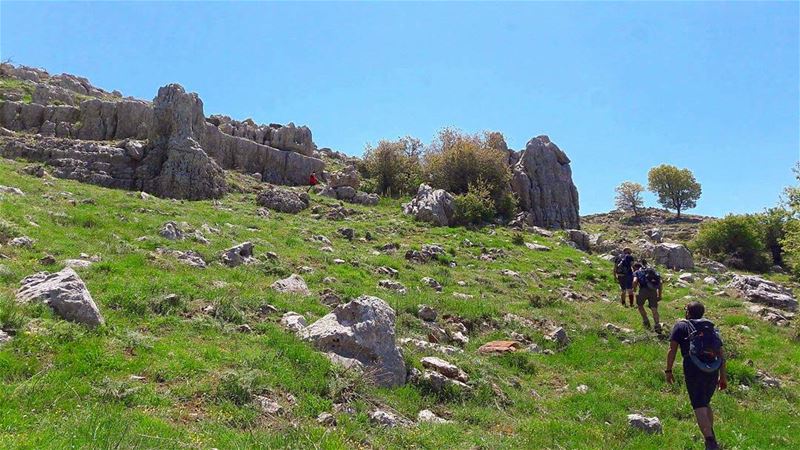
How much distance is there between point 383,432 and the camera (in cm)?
799

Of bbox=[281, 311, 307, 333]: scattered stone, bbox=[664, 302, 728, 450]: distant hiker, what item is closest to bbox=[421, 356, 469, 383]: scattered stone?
bbox=[281, 311, 307, 333]: scattered stone

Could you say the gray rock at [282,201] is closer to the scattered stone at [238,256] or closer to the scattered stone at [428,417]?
the scattered stone at [238,256]

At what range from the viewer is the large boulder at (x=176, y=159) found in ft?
97.4

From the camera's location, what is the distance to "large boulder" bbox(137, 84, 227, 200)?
2969cm

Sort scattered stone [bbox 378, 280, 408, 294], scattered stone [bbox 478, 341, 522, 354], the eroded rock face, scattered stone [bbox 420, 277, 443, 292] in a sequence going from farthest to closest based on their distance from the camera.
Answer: the eroded rock face → scattered stone [bbox 420, 277, 443, 292] → scattered stone [bbox 378, 280, 408, 294] → scattered stone [bbox 478, 341, 522, 354]

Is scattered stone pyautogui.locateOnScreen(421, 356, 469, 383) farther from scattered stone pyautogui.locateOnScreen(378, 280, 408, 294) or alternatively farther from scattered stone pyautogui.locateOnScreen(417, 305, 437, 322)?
scattered stone pyautogui.locateOnScreen(378, 280, 408, 294)

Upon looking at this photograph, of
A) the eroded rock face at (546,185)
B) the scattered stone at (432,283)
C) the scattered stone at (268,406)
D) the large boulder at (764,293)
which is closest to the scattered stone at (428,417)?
the scattered stone at (268,406)

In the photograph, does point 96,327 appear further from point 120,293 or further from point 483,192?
point 483,192

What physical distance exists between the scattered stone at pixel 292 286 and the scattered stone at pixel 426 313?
10.5ft

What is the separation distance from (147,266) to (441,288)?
9.53 m

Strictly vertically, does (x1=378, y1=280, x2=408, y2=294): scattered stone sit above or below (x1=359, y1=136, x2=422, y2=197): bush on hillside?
below

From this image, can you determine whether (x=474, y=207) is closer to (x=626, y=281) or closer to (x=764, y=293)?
(x=626, y=281)

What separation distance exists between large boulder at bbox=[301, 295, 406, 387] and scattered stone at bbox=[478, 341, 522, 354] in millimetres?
3927

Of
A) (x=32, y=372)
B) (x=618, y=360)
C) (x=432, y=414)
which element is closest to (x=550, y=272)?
(x=618, y=360)
